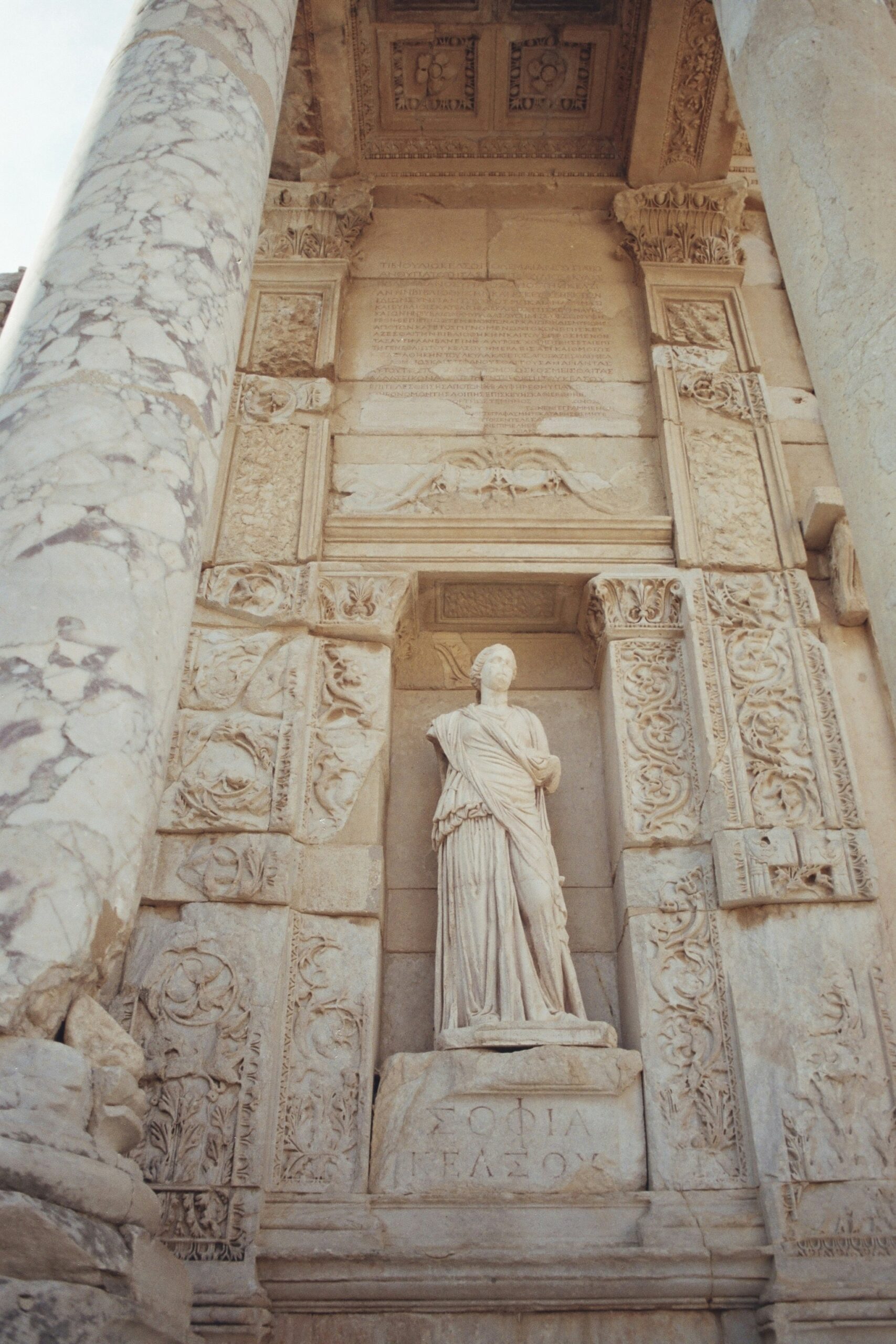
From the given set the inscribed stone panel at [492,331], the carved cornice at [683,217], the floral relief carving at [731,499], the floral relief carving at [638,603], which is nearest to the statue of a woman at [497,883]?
the floral relief carving at [638,603]

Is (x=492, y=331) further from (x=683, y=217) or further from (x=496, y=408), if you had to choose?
(x=683, y=217)

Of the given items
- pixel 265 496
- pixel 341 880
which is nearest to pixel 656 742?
pixel 341 880

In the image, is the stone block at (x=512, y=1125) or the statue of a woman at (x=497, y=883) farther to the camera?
the statue of a woman at (x=497, y=883)

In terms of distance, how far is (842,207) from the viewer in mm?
5066

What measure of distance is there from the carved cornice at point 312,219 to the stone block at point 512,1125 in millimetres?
6129

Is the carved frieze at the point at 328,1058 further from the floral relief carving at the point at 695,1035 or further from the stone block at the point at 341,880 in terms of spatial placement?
the floral relief carving at the point at 695,1035

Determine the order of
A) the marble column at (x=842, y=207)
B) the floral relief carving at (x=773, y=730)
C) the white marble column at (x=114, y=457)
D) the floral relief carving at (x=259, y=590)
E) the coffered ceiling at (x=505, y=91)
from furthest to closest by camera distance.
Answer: the coffered ceiling at (x=505, y=91)
the floral relief carving at (x=259, y=590)
the floral relief carving at (x=773, y=730)
the marble column at (x=842, y=207)
the white marble column at (x=114, y=457)

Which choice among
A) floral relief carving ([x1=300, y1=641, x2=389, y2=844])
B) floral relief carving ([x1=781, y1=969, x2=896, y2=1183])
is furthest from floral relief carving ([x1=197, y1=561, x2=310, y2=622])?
floral relief carving ([x1=781, y1=969, x2=896, y2=1183])

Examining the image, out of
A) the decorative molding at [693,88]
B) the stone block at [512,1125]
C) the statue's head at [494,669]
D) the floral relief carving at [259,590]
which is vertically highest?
the decorative molding at [693,88]

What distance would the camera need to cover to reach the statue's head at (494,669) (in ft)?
23.8

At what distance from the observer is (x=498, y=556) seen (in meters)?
7.61

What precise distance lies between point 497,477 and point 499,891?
2940 mm

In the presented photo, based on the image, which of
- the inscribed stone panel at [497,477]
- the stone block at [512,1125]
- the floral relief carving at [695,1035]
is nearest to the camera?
the stone block at [512,1125]

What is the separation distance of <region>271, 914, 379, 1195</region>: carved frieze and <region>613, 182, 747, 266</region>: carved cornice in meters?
5.83
